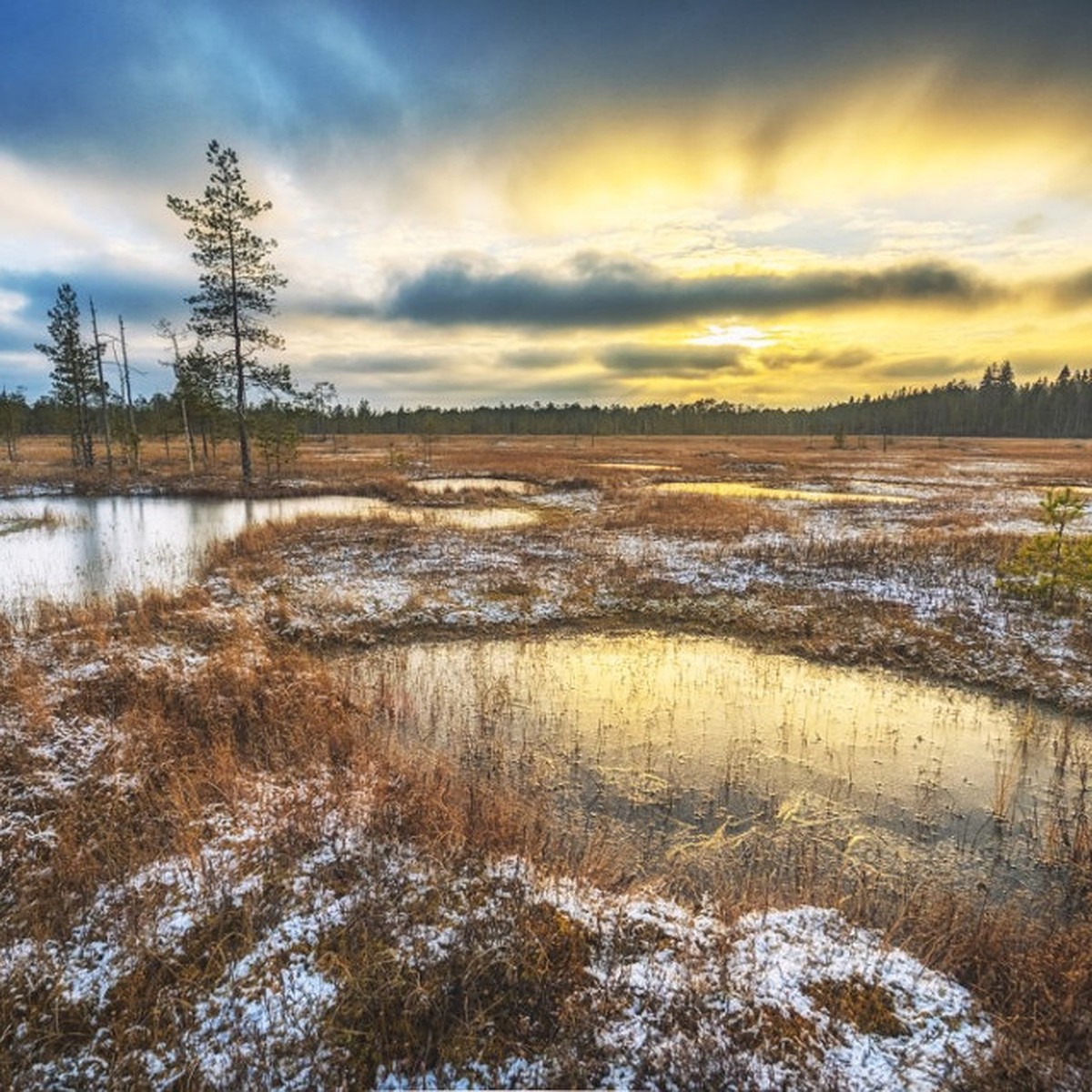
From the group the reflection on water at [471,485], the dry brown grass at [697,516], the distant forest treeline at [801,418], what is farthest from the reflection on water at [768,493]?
the distant forest treeline at [801,418]

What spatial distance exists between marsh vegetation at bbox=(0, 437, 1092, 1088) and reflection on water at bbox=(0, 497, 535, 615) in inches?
29.5

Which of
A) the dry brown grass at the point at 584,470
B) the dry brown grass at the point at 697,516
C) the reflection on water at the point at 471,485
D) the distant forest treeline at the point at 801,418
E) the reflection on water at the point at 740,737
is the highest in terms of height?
the distant forest treeline at the point at 801,418

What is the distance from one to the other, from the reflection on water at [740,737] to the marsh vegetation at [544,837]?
6 cm

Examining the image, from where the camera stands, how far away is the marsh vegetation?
11.7ft

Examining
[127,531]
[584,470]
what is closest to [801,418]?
[584,470]

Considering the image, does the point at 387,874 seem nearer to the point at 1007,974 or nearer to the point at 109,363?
the point at 1007,974

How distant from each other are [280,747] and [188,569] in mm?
11707

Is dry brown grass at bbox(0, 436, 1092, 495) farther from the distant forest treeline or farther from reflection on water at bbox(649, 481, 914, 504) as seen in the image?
the distant forest treeline

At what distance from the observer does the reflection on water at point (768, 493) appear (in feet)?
109

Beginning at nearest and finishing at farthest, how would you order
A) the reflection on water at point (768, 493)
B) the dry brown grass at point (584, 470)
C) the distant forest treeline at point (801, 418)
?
the reflection on water at point (768, 493)
the dry brown grass at point (584, 470)
the distant forest treeline at point (801, 418)

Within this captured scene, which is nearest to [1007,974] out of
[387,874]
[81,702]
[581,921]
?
[581,921]

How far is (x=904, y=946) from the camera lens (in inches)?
179

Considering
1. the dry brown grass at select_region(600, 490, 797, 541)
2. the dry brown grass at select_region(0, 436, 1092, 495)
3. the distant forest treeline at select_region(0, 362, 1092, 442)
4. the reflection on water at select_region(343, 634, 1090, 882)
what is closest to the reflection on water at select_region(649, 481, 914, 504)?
the dry brown grass at select_region(0, 436, 1092, 495)

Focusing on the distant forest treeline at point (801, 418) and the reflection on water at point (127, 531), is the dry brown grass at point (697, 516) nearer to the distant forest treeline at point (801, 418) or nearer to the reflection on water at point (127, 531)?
the reflection on water at point (127, 531)
